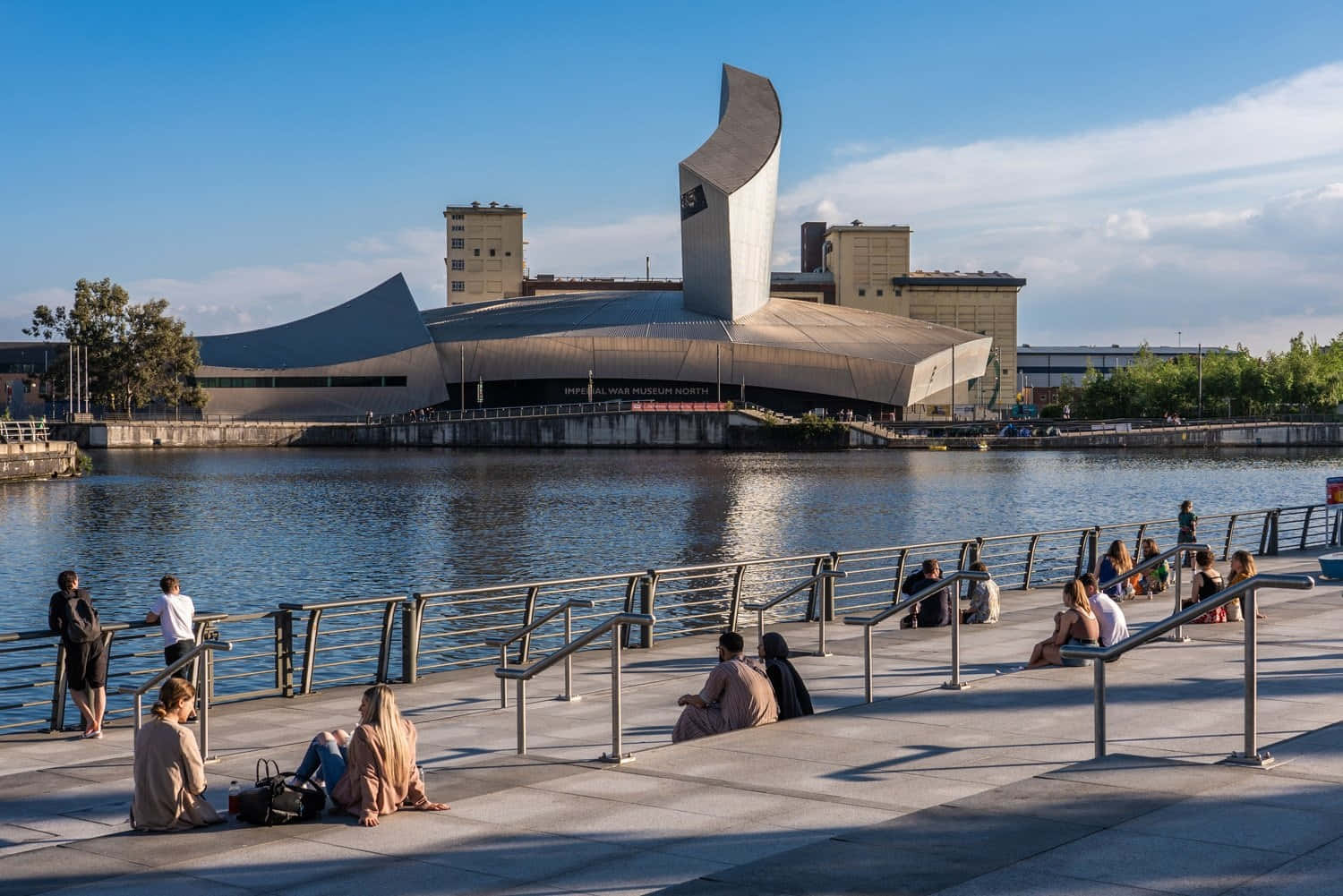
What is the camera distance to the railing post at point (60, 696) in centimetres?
1321

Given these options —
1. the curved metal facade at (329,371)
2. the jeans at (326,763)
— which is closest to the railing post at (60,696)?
the jeans at (326,763)

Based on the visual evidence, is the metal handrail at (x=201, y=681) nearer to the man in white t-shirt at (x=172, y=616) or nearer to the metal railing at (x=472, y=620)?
the metal railing at (x=472, y=620)

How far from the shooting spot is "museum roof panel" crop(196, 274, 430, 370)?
395 ft

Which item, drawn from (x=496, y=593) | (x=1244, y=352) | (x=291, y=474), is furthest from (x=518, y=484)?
(x=1244, y=352)

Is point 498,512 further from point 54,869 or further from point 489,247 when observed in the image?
point 489,247

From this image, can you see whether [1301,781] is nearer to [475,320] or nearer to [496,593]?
[496,593]

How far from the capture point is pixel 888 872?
7148mm

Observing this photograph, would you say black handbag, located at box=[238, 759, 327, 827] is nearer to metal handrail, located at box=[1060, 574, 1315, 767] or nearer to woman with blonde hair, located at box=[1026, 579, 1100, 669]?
metal handrail, located at box=[1060, 574, 1315, 767]

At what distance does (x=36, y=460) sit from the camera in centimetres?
7225

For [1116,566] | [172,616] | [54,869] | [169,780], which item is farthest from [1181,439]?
[54,869]

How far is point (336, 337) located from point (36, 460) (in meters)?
52.4

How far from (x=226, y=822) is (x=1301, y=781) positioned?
6490 mm

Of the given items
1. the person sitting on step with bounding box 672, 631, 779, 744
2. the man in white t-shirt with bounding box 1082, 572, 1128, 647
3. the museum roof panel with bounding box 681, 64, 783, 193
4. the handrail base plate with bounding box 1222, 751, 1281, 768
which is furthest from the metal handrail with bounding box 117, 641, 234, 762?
the museum roof panel with bounding box 681, 64, 783, 193

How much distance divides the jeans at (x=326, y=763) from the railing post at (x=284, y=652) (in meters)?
5.30
